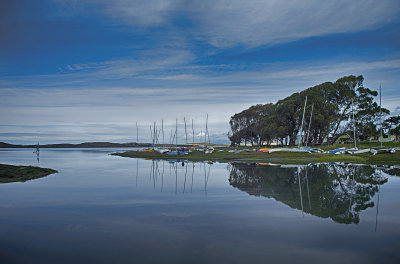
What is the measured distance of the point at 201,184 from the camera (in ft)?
Answer: 77.0

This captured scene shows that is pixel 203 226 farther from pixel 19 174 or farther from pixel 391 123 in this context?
pixel 391 123

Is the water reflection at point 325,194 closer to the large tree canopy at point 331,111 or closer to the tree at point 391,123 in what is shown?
the large tree canopy at point 331,111

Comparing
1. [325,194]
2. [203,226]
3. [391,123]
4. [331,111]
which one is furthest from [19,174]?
[391,123]

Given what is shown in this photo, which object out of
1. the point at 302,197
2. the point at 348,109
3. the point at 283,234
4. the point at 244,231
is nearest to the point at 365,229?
the point at 283,234

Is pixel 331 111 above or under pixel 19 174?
above

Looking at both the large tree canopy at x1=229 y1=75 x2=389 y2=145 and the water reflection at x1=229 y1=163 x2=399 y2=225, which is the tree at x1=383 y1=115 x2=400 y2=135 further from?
the water reflection at x1=229 y1=163 x2=399 y2=225

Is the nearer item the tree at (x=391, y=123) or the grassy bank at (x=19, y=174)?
the grassy bank at (x=19, y=174)

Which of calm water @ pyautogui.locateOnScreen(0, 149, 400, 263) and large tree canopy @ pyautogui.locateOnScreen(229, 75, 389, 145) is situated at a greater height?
large tree canopy @ pyautogui.locateOnScreen(229, 75, 389, 145)

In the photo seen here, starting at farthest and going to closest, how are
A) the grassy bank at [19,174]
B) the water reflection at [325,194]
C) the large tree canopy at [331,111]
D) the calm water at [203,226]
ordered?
the large tree canopy at [331,111], the grassy bank at [19,174], the water reflection at [325,194], the calm water at [203,226]

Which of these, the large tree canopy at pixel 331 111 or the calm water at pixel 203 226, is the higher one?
the large tree canopy at pixel 331 111

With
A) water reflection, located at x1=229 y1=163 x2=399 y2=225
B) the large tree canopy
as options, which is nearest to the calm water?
water reflection, located at x1=229 y1=163 x2=399 y2=225

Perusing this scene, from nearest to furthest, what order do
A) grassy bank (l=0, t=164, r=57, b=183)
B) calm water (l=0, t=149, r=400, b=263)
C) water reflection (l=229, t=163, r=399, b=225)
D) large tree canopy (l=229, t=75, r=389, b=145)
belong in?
calm water (l=0, t=149, r=400, b=263) < water reflection (l=229, t=163, r=399, b=225) < grassy bank (l=0, t=164, r=57, b=183) < large tree canopy (l=229, t=75, r=389, b=145)

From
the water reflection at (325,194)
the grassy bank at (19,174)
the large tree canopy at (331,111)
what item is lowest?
the water reflection at (325,194)

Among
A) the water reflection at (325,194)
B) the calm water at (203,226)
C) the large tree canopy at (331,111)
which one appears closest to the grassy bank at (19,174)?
the calm water at (203,226)
